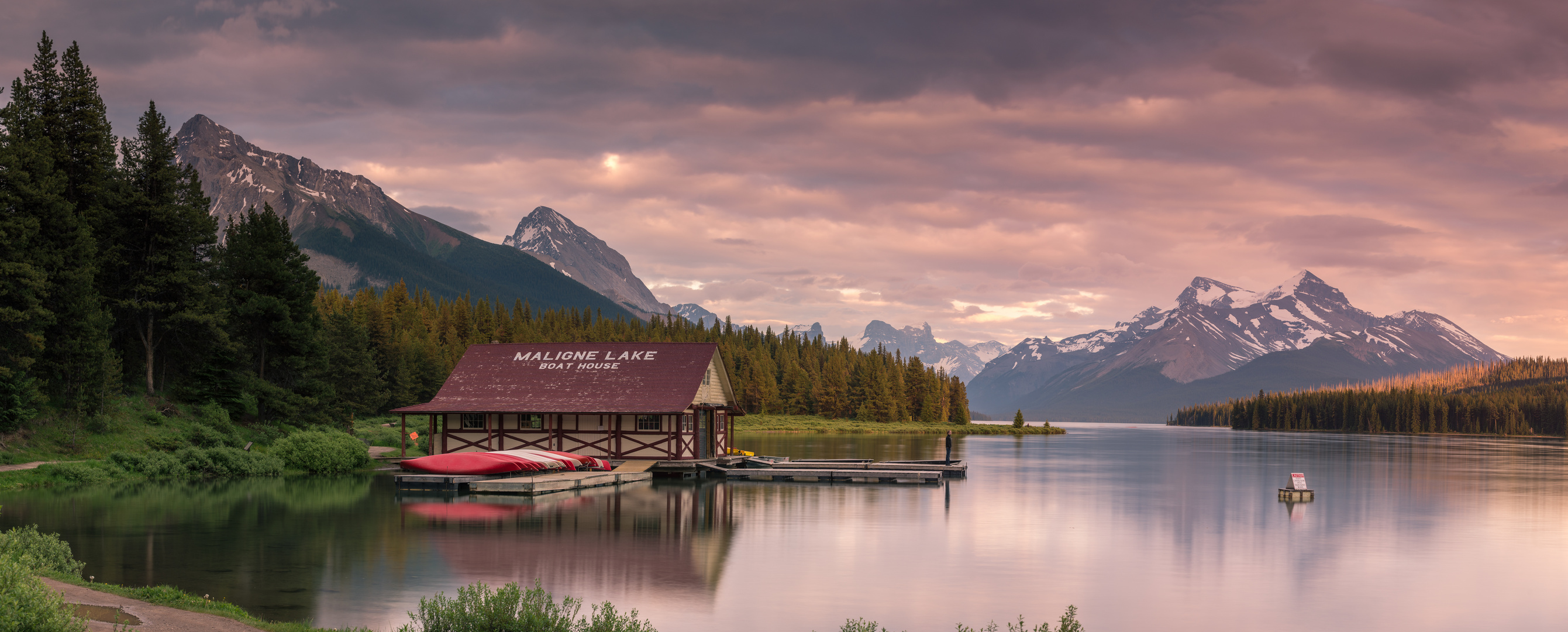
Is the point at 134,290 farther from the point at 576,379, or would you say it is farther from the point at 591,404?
the point at 591,404

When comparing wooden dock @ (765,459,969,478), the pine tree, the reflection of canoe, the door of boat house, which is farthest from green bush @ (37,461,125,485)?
wooden dock @ (765,459,969,478)

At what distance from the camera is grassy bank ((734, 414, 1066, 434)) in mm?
123625

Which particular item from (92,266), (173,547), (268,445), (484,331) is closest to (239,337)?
(268,445)

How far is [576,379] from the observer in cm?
5419

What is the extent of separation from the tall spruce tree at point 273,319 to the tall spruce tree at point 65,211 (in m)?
7.42

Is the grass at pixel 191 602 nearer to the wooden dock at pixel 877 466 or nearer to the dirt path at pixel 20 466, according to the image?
the dirt path at pixel 20 466

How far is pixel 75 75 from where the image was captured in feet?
169

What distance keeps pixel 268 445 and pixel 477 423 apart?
35.1ft

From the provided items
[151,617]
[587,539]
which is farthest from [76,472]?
[151,617]

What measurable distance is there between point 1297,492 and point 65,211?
5371cm

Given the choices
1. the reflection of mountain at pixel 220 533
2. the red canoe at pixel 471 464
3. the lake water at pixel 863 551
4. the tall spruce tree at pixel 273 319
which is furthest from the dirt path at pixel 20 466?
the tall spruce tree at pixel 273 319

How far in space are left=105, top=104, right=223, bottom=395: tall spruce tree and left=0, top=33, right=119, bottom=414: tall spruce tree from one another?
1.30m

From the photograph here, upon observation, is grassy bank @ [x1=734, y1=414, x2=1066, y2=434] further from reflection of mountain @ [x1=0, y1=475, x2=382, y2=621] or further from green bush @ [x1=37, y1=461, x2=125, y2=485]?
reflection of mountain @ [x1=0, y1=475, x2=382, y2=621]

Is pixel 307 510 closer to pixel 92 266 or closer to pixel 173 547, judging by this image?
pixel 173 547
